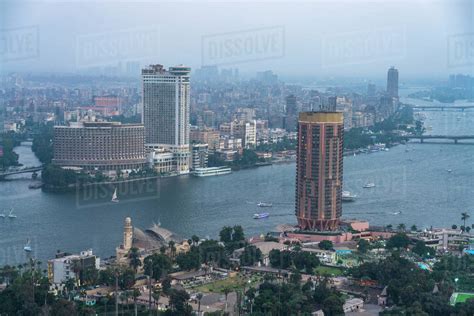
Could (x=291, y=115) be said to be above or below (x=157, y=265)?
above

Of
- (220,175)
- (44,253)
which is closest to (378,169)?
(220,175)

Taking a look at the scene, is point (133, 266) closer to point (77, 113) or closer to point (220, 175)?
point (220, 175)

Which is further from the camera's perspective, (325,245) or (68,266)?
(325,245)

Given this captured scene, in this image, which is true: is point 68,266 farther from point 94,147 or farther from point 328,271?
point 94,147

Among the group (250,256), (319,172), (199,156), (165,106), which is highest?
(165,106)

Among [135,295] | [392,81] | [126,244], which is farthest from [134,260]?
[392,81]

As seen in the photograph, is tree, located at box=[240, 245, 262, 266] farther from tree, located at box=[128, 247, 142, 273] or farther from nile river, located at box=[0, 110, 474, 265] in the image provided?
nile river, located at box=[0, 110, 474, 265]

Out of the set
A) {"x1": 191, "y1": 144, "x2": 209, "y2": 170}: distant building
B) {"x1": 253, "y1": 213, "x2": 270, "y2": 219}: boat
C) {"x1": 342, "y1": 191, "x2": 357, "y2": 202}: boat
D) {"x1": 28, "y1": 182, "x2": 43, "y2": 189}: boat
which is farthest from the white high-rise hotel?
{"x1": 253, "y1": 213, "x2": 270, "y2": 219}: boat

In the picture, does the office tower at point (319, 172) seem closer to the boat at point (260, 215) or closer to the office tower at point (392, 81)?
the boat at point (260, 215)
